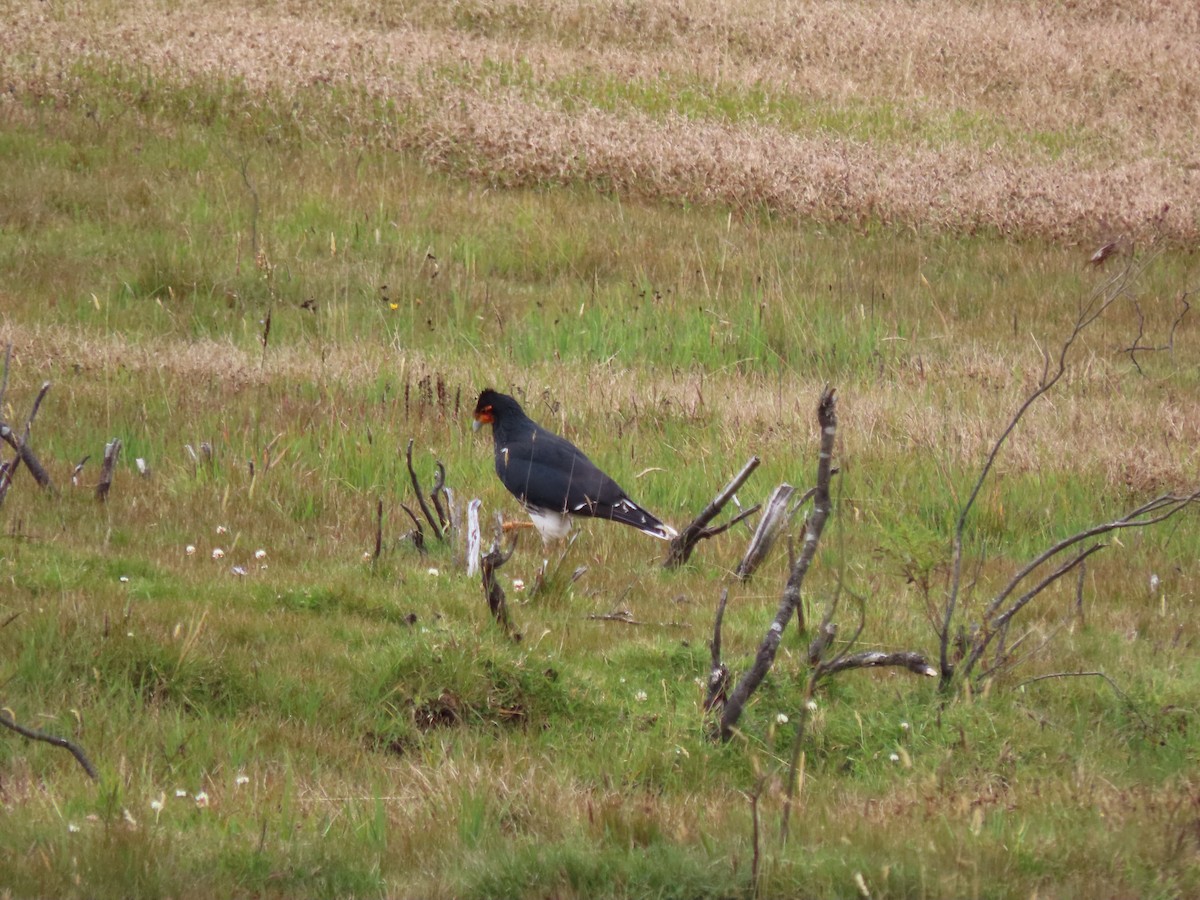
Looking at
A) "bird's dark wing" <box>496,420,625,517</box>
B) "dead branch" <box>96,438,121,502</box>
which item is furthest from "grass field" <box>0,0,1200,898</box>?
"bird's dark wing" <box>496,420,625,517</box>

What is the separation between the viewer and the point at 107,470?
6941 millimetres

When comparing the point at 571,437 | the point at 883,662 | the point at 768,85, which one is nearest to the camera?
the point at 883,662

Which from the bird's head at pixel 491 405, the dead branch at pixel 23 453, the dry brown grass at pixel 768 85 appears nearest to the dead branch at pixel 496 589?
the dead branch at pixel 23 453

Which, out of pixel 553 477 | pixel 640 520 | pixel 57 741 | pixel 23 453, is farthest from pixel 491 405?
pixel 57 741

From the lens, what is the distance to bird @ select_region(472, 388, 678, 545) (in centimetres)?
737

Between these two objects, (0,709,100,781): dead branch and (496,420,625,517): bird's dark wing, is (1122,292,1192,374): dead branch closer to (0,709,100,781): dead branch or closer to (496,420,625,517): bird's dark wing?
(496,420,625,517): bird's dark wing

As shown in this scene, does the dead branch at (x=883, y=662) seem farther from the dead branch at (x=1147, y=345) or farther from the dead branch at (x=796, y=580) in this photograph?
the dead branch at (x=1147, y=345)

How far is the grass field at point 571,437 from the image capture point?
4.03 meters

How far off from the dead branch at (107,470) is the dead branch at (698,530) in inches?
110

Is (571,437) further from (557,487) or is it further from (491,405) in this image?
(557,487)

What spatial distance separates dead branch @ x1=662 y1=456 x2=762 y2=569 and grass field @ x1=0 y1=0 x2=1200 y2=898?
0.18 m

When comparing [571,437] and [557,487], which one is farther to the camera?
[571,437]

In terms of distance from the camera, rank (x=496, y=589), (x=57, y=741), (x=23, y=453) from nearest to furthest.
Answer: (x=57, y=741)
(x=496, y=589)
(x=23, y=453)

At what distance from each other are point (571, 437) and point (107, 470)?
10.6 feet
